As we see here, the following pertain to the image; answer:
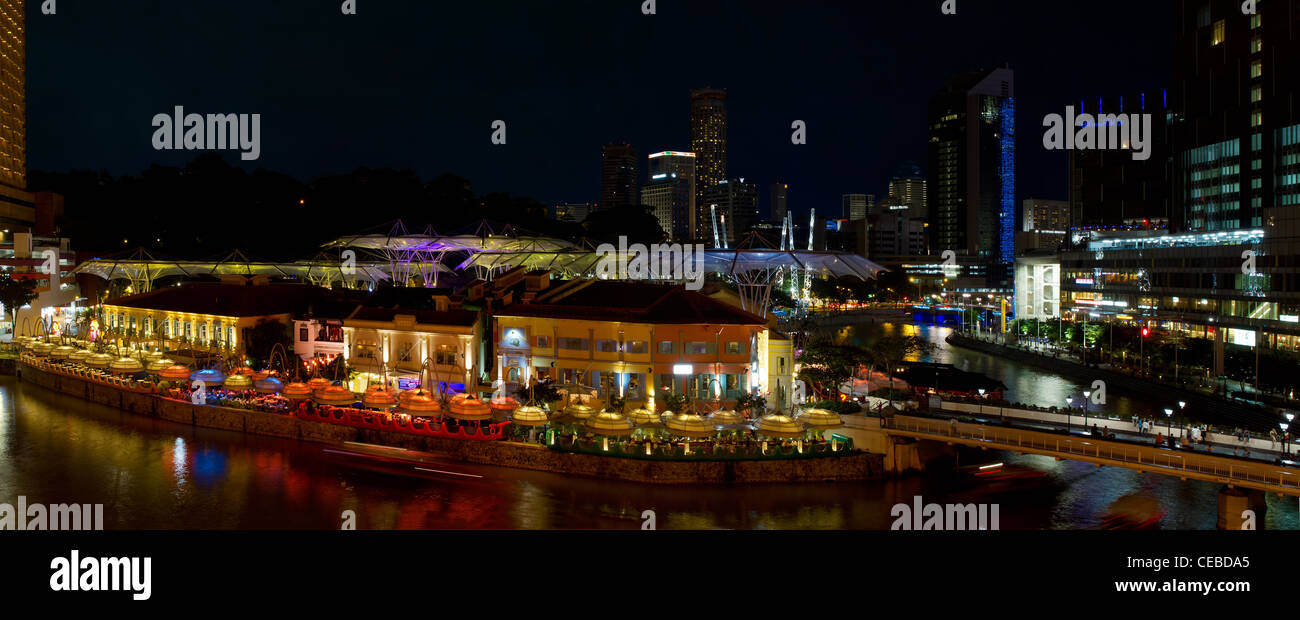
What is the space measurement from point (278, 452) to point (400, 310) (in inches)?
338

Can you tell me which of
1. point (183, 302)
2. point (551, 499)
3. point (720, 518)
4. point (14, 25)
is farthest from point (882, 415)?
point (14, 25)

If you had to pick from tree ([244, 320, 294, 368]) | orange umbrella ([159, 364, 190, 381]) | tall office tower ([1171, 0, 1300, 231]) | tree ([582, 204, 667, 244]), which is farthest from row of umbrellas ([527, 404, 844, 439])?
tree ([582, 204, 667, 244])

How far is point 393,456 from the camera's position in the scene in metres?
29.9

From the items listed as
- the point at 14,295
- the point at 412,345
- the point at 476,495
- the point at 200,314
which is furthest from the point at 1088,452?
the point at 14,295

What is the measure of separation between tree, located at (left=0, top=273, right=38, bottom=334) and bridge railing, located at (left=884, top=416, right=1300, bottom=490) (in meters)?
55.1

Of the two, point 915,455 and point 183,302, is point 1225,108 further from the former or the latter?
point 183,302

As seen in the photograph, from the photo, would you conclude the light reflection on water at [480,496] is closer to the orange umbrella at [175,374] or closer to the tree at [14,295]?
the orange umbrella at [175,374]

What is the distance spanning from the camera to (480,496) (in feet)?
84.3

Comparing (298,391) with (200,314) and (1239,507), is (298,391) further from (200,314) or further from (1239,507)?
(1239,507)

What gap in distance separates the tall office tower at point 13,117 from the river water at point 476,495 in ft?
174

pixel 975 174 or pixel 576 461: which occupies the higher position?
pixel 975 174

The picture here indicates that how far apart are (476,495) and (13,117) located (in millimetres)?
79489

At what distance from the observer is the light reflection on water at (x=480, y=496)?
23547mm

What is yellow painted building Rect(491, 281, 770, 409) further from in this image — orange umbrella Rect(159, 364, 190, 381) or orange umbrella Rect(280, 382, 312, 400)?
orange umbrella Rect(159, 364, 190, 381)
